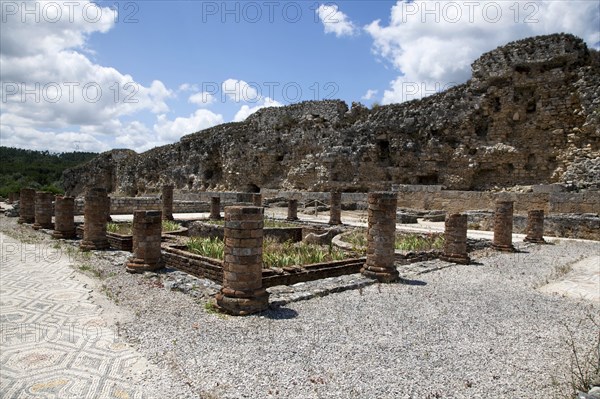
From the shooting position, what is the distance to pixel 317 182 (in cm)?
3091

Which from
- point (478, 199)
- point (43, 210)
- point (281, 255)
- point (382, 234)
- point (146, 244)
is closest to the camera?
point (382, 234)

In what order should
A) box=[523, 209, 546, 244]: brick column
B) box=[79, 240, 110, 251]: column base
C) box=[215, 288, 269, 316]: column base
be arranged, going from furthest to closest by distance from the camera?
1. box=[523, 209, 546, 244]: brick column
2. box=[79, 240, 110, 251]: column base
3. box=[215, 288, 269, 316]: column base

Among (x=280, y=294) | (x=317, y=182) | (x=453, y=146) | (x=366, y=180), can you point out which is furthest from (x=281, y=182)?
(x=280, y=294)

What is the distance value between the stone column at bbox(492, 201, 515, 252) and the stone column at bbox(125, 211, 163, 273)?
980 centimetres

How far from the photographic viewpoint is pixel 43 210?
15781mm

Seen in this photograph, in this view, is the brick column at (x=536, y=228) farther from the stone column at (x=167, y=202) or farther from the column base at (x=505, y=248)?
the stone column at (x=167, y=202)

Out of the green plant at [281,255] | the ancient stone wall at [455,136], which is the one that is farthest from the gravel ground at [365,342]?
the ancient stone wall at [455,136]

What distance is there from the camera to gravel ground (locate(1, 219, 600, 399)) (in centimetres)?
397

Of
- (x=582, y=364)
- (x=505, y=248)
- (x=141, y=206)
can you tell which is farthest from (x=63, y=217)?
(x=582, y=364)

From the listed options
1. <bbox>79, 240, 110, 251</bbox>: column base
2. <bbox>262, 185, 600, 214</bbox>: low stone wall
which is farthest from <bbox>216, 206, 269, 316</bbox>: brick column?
<bbox>262, 185, 600, 214</bbox>: low stone wall

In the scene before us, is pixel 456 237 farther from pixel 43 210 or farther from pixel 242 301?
pixel 43 210

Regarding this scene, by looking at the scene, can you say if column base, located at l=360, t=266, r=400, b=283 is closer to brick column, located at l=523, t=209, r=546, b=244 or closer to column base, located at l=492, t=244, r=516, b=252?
column base, located at l=492, t=244, r=516, b=252

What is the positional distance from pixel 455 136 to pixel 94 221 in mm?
21405

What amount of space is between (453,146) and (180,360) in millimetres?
24797
